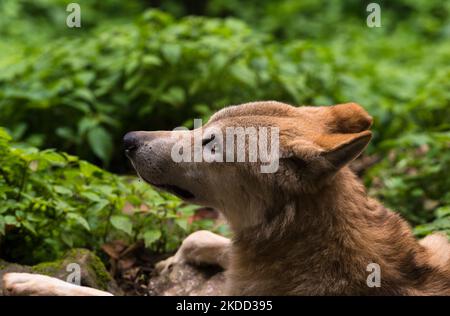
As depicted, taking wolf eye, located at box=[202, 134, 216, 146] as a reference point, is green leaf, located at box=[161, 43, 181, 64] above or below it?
above

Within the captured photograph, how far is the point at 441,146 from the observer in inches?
288

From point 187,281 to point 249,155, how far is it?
1424 mm

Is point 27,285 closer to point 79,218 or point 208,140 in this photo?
point 79,218

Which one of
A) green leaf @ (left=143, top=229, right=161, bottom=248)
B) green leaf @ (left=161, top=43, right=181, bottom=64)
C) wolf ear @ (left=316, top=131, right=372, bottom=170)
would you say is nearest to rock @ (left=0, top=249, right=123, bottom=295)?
green leaf @ (left=143, top=229, right=161, bottom=248)

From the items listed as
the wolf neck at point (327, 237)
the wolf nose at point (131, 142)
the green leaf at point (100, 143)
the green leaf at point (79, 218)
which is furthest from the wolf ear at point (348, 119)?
the green leaf at point (100, 143)

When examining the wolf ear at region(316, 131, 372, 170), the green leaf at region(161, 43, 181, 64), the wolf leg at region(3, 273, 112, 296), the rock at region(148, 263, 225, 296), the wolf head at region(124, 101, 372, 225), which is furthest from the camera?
the green leaf at region(161, 43, 181, 64)

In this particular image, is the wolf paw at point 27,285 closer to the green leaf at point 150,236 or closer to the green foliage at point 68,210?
the green foliage at point 68,210

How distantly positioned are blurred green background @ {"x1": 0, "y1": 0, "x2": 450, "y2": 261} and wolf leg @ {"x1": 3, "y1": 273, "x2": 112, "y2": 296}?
102 centimetres

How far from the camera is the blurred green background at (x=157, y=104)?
19.2 ft

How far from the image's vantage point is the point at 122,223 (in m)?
5.81

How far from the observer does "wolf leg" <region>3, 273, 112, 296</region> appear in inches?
174

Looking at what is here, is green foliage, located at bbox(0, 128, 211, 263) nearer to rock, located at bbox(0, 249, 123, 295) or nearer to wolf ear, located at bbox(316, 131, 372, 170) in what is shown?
rock, located at bbox(0, 249, 123, 295)

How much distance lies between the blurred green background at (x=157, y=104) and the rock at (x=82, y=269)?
0.27 metres
